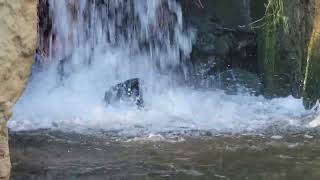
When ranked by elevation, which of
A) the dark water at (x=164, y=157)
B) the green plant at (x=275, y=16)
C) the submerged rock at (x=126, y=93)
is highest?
the green plant at (x=275, y=16)

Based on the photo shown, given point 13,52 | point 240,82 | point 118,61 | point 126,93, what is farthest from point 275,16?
point 13,52

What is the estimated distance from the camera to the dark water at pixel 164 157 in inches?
172

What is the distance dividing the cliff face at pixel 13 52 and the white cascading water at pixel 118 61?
3983 millimetres

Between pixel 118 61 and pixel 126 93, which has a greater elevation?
pixel 118 61

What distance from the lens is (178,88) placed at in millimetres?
8461

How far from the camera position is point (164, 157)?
4.83 metres

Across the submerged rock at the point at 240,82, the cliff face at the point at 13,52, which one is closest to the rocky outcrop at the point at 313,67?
the submerged rock at the point at 240,82

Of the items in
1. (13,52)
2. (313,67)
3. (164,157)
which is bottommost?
(164,157)

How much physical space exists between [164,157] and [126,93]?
270 cm

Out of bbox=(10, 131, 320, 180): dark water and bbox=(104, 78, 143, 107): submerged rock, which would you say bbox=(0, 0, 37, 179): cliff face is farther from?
bbox=(104, 78, 143, 107): submerged rock

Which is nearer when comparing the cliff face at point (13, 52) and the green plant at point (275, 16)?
the cliff face at point (13, 52)

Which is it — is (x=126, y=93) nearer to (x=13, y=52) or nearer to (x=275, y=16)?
(x=275, y=16)

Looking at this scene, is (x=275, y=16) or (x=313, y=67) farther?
(x=275, y=16)

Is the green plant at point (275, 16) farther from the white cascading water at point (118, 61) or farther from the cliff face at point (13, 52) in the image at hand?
the cliff face at point (13, 52)
